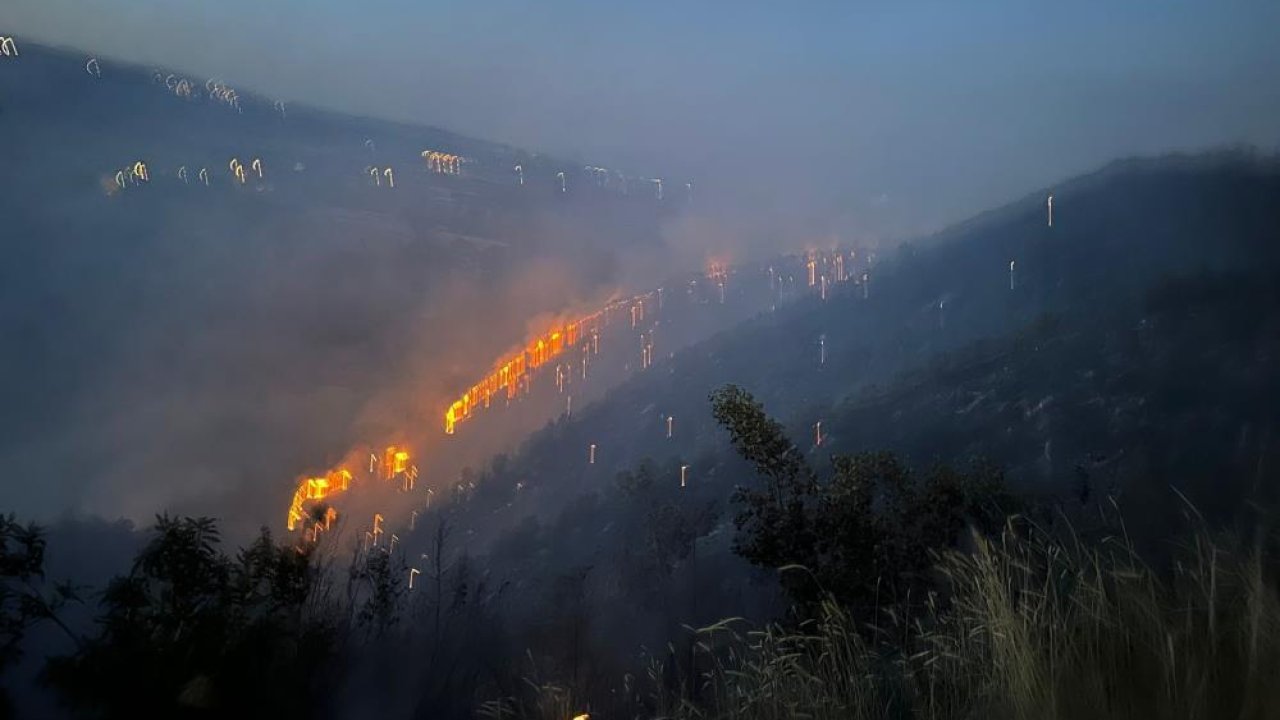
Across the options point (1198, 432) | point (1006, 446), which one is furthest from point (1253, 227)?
point (1198, 432)

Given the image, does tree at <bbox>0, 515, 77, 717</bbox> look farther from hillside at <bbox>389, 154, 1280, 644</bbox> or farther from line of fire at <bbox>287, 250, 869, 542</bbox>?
line of fire at <bbox>287, 250, 869, 542</bbox>

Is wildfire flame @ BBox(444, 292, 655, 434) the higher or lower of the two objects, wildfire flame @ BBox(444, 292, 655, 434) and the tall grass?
the higher

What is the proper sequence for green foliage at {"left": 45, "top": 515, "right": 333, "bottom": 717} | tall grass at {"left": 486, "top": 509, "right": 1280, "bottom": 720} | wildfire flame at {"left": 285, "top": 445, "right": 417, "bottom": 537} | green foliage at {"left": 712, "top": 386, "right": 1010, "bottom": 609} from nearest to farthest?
tall grass at {"left": 486, "top": 509, "right": 1280, "bottom": 720}
green foliage at {"left": 45, "top": 515, "right": 333, "bottom": 717}
wildfire flame at {"left": 285, "top": 445, "right": 417, "bottom": 537}
green foliage at {"left": 712, "top": 386, "right": 1010, "bottom": 609}

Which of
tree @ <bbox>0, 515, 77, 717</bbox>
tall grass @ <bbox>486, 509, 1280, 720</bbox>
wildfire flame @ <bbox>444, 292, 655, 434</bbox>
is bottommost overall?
tall grass @ <bbox>486, 509, 1280, 720</bbox>

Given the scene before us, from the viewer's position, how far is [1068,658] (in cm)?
345

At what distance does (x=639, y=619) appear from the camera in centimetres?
2186

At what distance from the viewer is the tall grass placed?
3143 millimetres

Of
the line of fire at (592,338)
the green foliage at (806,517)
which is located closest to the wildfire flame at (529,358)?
the line of fire at (592,338)

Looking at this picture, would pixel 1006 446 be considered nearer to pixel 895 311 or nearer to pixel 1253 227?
pixel 1253 227

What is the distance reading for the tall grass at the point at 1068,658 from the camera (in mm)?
3143

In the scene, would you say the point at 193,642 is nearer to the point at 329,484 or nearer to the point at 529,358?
the point at 329,484

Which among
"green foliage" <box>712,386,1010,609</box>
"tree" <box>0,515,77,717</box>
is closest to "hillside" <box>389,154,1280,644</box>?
"green foliage" <box>712,386,1010,609</box>

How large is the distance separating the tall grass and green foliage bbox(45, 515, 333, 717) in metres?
2.42

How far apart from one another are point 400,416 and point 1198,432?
57.8 m
